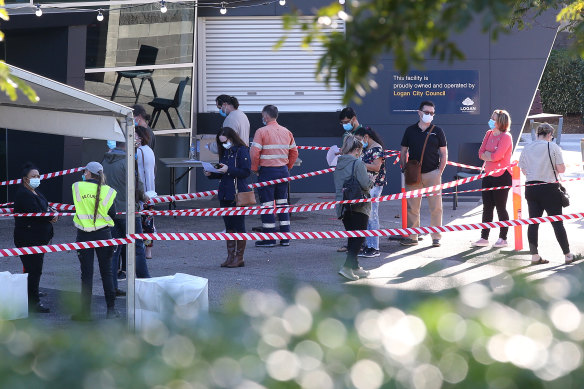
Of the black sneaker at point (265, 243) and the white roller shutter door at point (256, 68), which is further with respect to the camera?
the white roller shutter door at point (256, 68)

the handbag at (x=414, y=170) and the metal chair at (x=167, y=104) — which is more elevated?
the metal chair at (x=167, y=104)

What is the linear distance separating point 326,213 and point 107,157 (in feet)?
19.9

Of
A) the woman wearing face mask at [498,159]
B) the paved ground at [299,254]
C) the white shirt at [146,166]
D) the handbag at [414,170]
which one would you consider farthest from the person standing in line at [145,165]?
the woman wearing face mask at [498,159]

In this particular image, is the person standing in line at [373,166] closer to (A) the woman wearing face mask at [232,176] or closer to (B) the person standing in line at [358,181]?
(B) the person standing in line at [358,181]

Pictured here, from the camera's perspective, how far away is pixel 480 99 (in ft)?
52.9

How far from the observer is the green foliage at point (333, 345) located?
222 centimetres

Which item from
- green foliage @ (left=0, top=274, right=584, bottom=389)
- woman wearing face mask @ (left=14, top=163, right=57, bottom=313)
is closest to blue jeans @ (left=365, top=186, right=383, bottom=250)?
woman wearing face mask @ (left=14, top=163, right=57, bottom=313)

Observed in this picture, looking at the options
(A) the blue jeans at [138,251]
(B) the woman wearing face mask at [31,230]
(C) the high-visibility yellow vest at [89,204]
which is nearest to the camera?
(C) the high-visibility yellow vest at [89,204]

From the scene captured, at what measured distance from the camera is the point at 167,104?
54.1 ft

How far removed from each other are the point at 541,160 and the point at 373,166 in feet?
6.55

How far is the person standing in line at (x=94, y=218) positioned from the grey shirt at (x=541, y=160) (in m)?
4.71

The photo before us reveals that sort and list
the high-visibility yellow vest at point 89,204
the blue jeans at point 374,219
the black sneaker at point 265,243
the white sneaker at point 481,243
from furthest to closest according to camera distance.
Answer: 1. the black sneaker at point 265,243
2. the white sneaker at point 481,243
3. the blue jeans at point 374,219
4. the high-visibility yellow vest at point 89,204

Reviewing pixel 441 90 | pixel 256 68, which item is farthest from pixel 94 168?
pixel 441 90

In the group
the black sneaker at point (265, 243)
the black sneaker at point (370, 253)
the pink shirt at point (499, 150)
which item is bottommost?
the black sneaker at point (370, 253)
